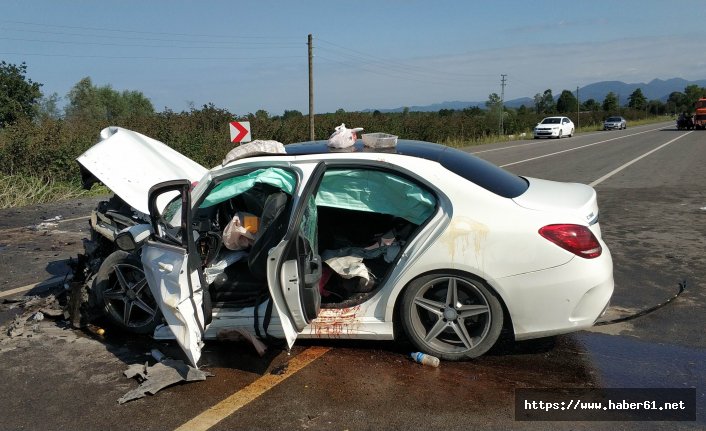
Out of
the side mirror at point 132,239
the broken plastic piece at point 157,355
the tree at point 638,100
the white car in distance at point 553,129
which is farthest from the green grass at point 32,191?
the tree at point 638,100

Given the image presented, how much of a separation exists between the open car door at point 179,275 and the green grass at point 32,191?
10.5 metres

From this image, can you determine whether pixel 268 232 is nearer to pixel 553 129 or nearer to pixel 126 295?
pixel 126 295

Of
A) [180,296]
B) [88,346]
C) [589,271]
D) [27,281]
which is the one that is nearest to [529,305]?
[589,271]

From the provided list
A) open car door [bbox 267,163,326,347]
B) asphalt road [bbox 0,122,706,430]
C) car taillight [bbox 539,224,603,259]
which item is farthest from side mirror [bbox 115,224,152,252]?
car taillight [bbox 539,224,603,259]

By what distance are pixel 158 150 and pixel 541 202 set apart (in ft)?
A: 12.3

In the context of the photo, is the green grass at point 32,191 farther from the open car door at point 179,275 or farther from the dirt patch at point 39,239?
the open car door at point 179,275

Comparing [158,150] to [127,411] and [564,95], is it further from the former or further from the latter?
[564,95]

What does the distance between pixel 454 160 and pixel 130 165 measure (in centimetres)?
289

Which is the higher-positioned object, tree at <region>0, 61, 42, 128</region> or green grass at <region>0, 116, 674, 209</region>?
tree at <region>0, 61, 42, 128</region>

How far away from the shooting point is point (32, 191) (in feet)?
45.7

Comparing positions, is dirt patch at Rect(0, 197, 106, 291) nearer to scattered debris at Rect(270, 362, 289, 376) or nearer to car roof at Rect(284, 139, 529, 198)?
scattered debris at Rect(270, 362, 289, 376)

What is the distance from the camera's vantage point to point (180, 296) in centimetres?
370

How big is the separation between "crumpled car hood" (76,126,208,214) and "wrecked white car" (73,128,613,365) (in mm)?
646

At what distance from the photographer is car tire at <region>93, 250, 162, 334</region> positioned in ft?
15.0
